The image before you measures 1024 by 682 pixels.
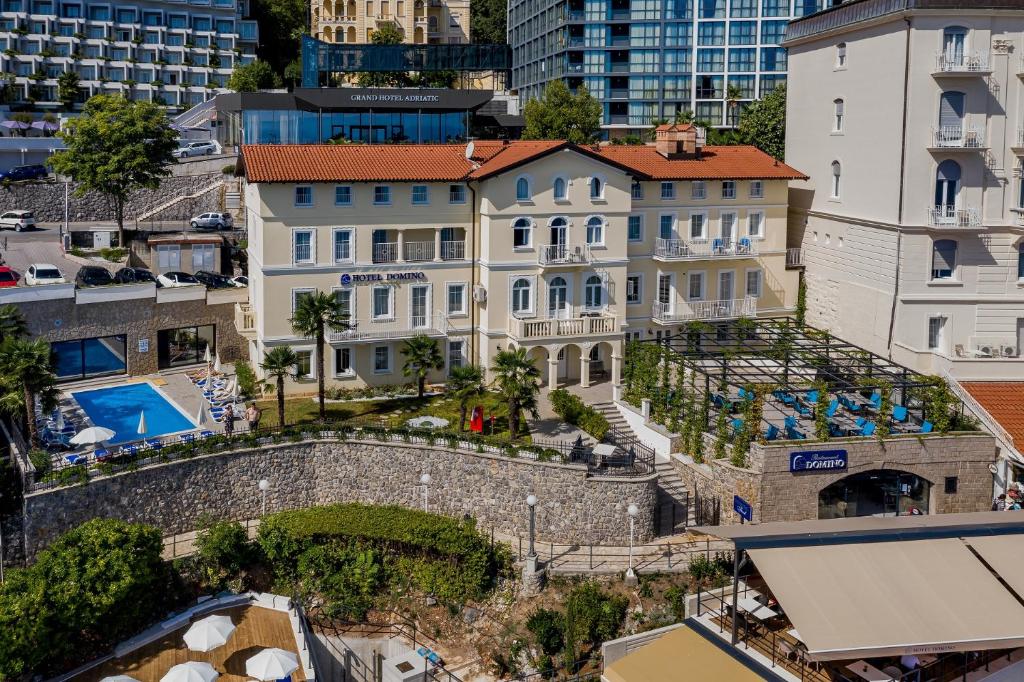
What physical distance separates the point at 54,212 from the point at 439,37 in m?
56.6

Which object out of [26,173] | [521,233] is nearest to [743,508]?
[521,233]

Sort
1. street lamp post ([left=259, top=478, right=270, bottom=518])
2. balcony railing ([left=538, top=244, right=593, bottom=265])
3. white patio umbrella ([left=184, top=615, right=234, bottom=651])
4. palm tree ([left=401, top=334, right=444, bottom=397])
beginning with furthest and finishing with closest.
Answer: balcony railing ([left=538, top=244, right=593, bottom=265]) < palm tree ([left=401, top=334, right=444, bottom=397]) < street lamp post ([left=259, top=478, right=270, bottom=518]) < white patio umbrella ([left=184, top=615, right=234, bottom=651])

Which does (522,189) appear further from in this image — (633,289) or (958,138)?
(958,138)

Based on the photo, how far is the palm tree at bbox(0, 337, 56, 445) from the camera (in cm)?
4216

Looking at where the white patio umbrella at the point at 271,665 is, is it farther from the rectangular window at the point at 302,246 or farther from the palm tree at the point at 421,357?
the rectangular window at the point at 302,246

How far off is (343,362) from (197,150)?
129ft

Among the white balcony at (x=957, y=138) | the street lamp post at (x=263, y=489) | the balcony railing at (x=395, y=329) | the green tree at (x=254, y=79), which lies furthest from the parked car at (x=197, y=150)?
the white balcony at (x=957, y=138)

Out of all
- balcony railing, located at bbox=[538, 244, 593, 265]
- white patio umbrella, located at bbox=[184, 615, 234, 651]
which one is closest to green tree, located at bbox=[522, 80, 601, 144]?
balcony railing, located at bbox=[538, 244, 593, 265]

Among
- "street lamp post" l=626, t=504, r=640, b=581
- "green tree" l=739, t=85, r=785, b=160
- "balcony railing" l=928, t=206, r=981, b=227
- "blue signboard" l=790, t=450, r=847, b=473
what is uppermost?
"green tree" l=739, t=85, r=785, b=160

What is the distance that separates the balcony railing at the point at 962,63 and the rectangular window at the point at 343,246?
27.1 metres

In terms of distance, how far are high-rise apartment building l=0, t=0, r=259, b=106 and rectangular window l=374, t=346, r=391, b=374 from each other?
65.8 m

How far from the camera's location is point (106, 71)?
11000 cm

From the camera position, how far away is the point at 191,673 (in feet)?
112

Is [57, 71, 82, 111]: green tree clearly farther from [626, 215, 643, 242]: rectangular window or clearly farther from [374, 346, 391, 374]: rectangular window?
[626, 215, 643, 242]: rectangular window
